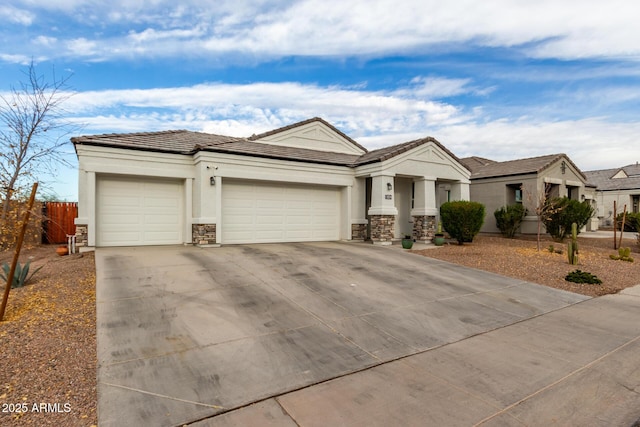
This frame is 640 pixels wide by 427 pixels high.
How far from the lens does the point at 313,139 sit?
1491 centimetres

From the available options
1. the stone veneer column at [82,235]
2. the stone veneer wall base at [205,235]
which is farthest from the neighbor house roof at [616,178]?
the stone veneer column at [82,235]

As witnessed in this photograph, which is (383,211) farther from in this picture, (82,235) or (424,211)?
(82,235)

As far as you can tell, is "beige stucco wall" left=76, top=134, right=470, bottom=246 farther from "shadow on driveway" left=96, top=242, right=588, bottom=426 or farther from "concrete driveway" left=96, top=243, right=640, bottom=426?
"concrete driveway" left=96, top=243, right=640, bottom=426

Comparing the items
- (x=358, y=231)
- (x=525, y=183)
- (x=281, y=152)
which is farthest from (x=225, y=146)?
(x=525, y=183)

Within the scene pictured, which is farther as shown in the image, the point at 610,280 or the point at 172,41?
the point at 172,41

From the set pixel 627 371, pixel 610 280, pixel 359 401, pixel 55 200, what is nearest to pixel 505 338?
pixel 627 371

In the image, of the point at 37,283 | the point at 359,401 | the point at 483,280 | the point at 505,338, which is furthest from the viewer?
the point at 483,280

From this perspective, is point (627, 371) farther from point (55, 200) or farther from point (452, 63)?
point (55, 200)

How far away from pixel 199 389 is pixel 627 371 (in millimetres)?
4870

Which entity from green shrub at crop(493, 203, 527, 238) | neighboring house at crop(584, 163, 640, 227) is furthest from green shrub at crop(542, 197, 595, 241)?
neighboring house at crop(584, 163, 640, 227)

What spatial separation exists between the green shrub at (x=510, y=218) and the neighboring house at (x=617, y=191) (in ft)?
52.9

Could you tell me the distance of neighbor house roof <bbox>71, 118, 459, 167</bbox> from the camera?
1080cm

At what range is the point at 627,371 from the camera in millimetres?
3885

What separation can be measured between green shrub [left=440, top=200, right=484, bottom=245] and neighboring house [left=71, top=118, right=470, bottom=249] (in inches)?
32.3
